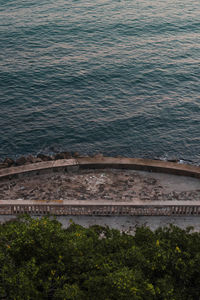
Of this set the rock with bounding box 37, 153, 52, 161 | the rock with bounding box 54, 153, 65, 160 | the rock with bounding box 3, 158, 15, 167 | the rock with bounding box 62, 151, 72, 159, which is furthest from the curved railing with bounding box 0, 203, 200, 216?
the rock with bounding box 62, 151, 72, 159

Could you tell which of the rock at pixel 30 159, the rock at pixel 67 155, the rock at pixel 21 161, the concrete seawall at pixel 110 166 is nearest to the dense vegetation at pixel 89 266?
the concrete seawall at pixel 110 166

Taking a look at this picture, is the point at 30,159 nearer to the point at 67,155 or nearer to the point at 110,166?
the point at 67,155

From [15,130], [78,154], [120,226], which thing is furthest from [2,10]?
[120,226]

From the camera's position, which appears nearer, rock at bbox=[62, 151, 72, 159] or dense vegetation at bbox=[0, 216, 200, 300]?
dense vegetation at bbox=[0, 216, 200, 300]

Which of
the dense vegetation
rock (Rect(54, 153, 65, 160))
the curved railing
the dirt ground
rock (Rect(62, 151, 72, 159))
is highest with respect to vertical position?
the dense vegetation

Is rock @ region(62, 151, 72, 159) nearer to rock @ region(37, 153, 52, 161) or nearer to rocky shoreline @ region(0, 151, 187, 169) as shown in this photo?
rocky shoreline @ region(0, 151, 187, 169)

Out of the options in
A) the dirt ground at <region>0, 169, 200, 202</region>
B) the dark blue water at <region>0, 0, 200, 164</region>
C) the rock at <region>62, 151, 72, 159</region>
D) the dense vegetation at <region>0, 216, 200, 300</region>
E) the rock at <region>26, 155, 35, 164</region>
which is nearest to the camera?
the dense vegetation at <region>0, 216, 200, 300</region>

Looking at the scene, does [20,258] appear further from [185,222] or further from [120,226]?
[185,222]
